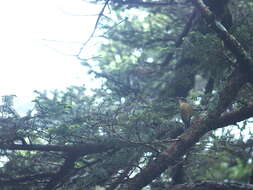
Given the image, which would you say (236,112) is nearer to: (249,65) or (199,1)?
(249,65)

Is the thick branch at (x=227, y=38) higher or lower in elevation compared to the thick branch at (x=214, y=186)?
higher

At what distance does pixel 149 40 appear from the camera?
420 inches

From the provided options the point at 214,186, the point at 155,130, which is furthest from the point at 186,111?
the point at 214,186

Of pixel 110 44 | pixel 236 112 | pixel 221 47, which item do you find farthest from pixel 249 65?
pixel 110 44

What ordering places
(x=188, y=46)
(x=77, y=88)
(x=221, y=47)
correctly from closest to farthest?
(x=221, y=47)
(x=188, y=46)
(x=77, y=88)

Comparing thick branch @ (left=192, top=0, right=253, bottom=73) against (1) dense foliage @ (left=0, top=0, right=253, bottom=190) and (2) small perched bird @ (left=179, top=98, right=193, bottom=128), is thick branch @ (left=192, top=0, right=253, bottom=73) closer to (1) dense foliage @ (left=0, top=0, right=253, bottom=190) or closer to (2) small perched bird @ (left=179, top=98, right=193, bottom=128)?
(1) dense foliage @ (left=0, top=0, right=253, bottom=190)

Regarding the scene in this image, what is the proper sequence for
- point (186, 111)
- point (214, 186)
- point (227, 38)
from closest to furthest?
1. point (214, 186)
2. point (227, 38)
3. point (186, 111)

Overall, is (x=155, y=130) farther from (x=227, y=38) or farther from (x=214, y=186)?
(x=227, y=38)

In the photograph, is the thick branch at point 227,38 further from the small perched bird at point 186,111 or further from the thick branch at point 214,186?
the thick branch at point 214,186

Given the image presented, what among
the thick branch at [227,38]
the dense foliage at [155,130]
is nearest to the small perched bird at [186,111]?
the dense foliage at [155,130]

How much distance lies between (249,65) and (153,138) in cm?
257

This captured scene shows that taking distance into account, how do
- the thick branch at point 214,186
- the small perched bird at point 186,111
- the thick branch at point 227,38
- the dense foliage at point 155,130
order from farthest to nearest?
the small perched bird at point 186,111 < the dense foliage at point 155,130 < the thick branch at point 227,38 < the thick branch at point 214,186

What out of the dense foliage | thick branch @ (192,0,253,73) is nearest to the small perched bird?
the dense foliage

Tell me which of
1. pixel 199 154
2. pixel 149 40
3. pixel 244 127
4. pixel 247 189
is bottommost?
pixel 247 189
